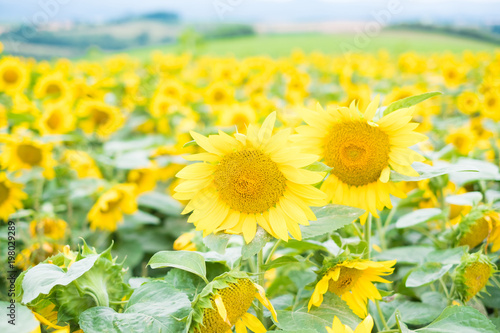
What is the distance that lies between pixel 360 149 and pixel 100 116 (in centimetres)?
223

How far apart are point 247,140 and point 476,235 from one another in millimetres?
784

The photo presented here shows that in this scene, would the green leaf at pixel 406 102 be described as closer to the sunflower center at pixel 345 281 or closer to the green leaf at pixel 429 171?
the green leaf at pixel 429 171

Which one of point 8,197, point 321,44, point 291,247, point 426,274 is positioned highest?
point 291,247

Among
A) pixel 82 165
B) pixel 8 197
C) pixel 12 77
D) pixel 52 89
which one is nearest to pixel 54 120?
pixel 82 165

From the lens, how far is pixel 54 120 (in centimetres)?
249

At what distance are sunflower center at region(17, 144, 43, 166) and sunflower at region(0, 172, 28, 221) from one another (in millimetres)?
114

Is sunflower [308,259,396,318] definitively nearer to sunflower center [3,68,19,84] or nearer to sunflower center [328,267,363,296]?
sunflower center [328,267,363,296]

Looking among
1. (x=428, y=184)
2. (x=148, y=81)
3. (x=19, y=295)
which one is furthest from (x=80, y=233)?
(x=148, y=81)

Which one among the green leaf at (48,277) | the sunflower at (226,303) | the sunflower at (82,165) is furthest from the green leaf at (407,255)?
the sunflower at (82,165)

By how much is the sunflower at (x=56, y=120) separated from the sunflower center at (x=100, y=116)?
0.26 metres

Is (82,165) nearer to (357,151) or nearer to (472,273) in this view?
(357,151)

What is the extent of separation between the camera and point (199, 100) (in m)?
3.81

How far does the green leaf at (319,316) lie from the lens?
3.01 ft

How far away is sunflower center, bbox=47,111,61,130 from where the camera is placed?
2.49 meters
